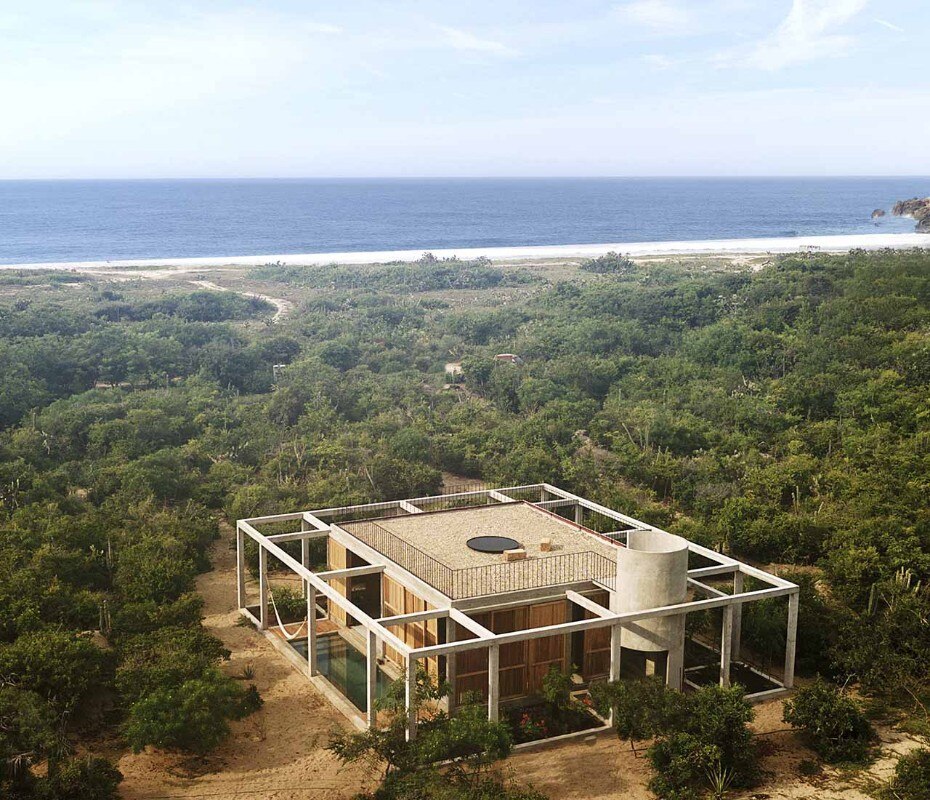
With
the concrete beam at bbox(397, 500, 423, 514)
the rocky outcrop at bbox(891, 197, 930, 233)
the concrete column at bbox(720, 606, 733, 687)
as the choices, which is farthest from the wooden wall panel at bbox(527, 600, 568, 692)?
the rocky outcrop at bbox(891, 197, 930, 233)

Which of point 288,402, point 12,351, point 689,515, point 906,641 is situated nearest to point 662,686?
point 906,641

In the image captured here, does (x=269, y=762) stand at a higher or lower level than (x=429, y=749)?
lower

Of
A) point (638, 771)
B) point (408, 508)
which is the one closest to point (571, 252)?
point (408, 508)

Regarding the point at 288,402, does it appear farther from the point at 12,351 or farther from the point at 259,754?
the point at 259,754

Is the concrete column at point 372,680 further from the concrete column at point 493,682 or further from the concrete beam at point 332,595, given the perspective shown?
the concrete column at point 493,682

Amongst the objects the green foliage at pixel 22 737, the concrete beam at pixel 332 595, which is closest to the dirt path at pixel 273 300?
the concrete beam at pixel 332 595

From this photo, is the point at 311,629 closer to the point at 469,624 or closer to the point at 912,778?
the point at 469,624

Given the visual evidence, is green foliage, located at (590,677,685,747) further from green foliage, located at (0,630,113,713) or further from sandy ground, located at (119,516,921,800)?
green foliage, located at (0,630,113,713)
